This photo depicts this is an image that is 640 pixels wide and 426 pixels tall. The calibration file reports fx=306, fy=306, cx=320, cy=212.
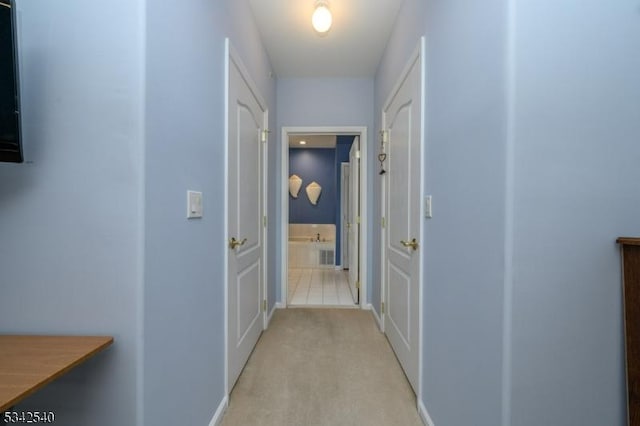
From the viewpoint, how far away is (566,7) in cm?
91

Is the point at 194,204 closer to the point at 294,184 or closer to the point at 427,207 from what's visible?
the point at 427,207

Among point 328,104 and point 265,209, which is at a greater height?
point 328,104

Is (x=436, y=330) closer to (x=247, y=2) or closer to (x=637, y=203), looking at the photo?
(x=637, y=203)

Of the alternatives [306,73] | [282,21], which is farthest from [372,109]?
[282,21]

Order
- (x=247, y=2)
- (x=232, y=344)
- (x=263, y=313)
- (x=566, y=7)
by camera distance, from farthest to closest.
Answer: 1. (x=263, y=313)
2. (x=247, y=2)
3. (x=232, y=344)
4. (x=566, y=7)

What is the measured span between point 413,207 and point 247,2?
1.83 meters

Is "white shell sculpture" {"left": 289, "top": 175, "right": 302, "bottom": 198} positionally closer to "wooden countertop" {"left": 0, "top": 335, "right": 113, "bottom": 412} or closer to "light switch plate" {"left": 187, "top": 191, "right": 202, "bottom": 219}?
"light switch plate" {"left": 187, "top": 191, "right": 202, "bottom": 219}

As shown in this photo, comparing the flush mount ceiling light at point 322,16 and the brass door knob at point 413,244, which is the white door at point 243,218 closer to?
the flush mount ceiling light at point 322,16

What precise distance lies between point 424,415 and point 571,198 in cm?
131

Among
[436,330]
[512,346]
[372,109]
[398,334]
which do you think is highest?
[372,109]

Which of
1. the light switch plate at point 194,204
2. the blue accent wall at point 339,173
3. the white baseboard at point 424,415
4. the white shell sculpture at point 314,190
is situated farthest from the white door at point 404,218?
the white shell sculpture at point 314,190

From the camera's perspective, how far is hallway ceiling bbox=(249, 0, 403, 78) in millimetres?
2225

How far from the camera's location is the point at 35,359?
80cm

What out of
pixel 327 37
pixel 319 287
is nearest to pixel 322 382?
pixel 319 287
